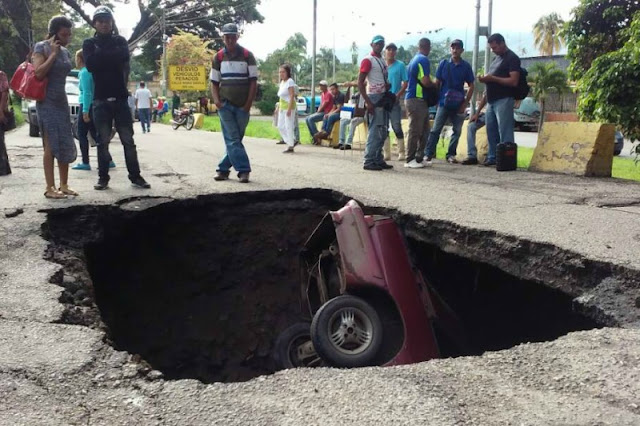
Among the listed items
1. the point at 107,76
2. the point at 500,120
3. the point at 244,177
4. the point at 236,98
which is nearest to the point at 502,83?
the point at 500,120

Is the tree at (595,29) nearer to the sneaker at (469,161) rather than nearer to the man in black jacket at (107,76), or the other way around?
the sneaker at (469,161)

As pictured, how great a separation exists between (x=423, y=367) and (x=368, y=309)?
1.07 metres

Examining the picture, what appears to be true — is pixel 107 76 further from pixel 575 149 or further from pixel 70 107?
pixel 70 107

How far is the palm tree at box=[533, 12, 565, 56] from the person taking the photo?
2069 inches

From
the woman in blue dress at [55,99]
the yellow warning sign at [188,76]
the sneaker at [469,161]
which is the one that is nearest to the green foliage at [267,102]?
the yellow warning sign at [188,76]

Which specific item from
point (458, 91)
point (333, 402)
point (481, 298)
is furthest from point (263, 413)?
point (458, 91)

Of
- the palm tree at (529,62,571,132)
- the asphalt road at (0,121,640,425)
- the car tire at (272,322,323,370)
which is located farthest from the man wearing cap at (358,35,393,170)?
the palm tree at (529,62,571,132)

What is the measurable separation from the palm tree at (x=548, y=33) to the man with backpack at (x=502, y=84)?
159 ft

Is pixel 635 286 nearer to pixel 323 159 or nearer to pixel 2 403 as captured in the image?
pixel 2 403

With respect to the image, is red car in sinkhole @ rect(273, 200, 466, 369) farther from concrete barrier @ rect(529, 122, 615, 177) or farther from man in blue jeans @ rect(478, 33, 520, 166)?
man in blue jeans @ rect(478, 33, 520, 166)

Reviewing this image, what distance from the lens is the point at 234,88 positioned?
696 centimetres

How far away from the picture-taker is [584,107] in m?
9.09

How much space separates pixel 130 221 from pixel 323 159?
5.38 m

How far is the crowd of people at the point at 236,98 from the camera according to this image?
18.9 feet
